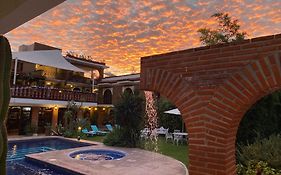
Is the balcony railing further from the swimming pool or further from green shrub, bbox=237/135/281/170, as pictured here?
green shrub, bbox=237/135/281/170

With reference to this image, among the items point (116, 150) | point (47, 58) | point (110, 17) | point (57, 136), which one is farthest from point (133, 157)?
point (47, 58)

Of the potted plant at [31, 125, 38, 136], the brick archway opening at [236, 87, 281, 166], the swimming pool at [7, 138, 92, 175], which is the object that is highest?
the brick archway opening at [236, 87, 281, 166]

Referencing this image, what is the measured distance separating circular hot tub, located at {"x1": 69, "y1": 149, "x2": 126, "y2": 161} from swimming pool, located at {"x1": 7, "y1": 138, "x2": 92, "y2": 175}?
2221 millimetres

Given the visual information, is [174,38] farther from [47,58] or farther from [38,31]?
[47,58]

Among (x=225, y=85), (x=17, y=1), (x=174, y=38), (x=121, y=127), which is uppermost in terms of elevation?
(x=174, y=38)

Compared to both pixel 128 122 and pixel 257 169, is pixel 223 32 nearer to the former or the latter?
pixel 128 122

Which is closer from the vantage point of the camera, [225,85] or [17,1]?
[17,1]

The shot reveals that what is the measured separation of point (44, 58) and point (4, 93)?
21.2m

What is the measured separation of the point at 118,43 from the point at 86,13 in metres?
5.84

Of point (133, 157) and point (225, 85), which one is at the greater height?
point (225, 85)

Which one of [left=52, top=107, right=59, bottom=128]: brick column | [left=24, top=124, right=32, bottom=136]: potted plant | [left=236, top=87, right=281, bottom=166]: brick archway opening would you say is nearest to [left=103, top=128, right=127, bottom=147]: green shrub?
[left=236, top=87, right=281, bottom=166]: brick archway opening

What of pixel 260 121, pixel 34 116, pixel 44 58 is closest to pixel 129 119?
pixel 260 121

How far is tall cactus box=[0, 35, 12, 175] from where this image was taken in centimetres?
139

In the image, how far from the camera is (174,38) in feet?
43.9
